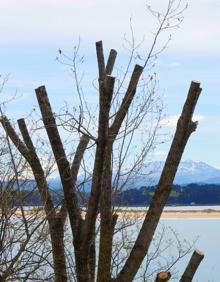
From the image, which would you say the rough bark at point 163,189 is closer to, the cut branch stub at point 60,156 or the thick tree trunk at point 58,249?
the cut branch stub at point 60,156

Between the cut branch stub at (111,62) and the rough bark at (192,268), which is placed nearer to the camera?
the rough bark at (192,268)

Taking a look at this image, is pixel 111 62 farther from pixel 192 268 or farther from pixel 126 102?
pixel 192 268

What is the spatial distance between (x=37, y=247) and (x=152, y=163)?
2671 millimetres

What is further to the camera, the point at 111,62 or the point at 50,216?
the point at 111,62

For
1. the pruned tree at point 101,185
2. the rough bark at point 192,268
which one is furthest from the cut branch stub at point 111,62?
the rough bark at point 192,268

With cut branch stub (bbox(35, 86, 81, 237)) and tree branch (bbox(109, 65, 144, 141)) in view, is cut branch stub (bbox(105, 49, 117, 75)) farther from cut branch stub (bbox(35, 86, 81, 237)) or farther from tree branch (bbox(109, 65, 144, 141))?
cut branch stub (bbox(35, 86, 81, 237))

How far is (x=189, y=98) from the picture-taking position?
6676 millimetres

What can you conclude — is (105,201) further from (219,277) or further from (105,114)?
(219,277)

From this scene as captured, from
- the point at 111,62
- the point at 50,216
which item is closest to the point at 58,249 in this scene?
the point at 50,216

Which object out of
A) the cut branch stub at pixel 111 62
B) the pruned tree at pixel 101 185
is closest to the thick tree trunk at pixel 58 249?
the pruned tree at pixel 101 185

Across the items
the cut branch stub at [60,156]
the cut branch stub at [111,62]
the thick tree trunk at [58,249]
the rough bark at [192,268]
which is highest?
the cut branch stub at [111,62]

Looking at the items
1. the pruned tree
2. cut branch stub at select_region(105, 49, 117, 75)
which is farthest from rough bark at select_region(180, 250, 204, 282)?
cut branch stub at select_region(105, 49, 117, 75)

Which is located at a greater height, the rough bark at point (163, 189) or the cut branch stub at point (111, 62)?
the cut branch stub at point (111, 62)

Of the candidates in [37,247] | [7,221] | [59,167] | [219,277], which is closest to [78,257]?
[59,167]
